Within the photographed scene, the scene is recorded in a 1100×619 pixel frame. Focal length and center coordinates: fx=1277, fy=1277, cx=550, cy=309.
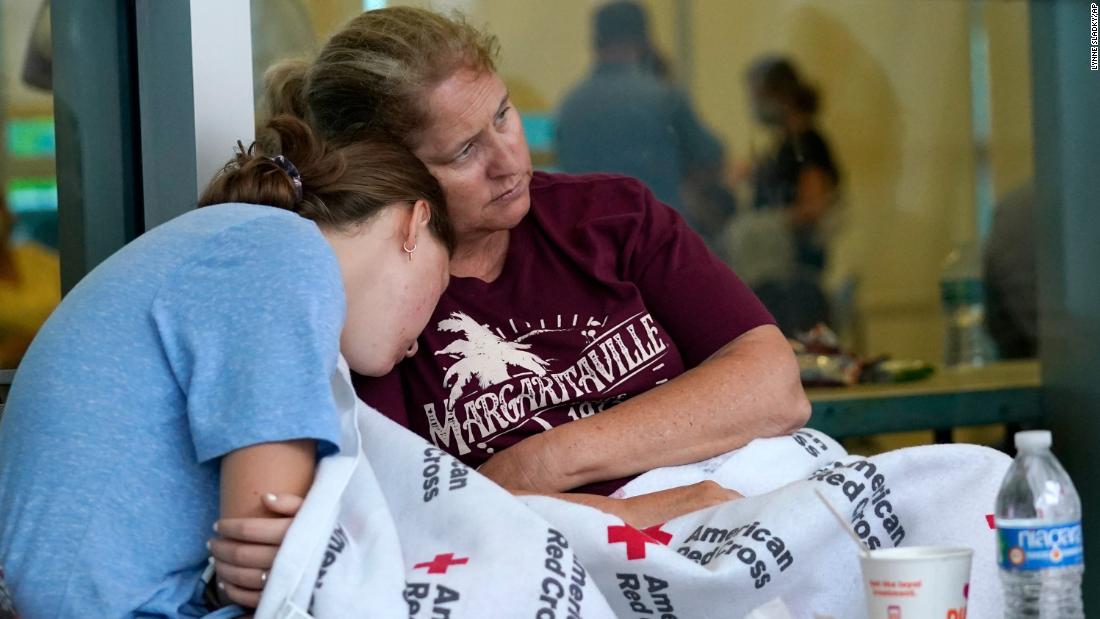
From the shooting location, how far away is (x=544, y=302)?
72.2 inches

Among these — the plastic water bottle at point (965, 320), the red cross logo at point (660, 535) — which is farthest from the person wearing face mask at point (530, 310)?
the plastic water bottle at point (965, 320)

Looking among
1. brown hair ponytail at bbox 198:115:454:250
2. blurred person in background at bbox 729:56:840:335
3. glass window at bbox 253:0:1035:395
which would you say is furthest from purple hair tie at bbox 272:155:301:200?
blurred person in background at bbox 729:56:840:335

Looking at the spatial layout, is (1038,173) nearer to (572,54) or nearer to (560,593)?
A: (572,54)

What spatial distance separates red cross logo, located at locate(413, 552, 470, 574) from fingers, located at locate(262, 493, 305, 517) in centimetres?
16

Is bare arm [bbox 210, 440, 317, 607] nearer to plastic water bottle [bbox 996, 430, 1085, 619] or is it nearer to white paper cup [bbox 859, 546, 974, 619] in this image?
white paper cup [bbox 859, 546, 974, 619]

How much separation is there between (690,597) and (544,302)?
1.89 ft

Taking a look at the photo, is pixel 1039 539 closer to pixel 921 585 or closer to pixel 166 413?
pixel 921 585

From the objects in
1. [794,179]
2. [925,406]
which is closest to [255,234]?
[925,406]

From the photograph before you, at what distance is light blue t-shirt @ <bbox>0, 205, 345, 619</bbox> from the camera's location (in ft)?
3.96

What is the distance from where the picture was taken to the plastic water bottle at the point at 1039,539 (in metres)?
1.03

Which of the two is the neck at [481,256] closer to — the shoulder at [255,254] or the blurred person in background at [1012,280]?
the shoulder at [255,254]

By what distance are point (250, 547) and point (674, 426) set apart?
666mm

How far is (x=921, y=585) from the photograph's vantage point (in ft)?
3.37

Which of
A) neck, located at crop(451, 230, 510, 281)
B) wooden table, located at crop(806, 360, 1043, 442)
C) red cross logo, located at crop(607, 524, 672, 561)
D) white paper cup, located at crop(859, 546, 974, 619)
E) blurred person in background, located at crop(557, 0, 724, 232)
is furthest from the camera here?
blurred person in background, located at crop(557, 0, 724, 232)
